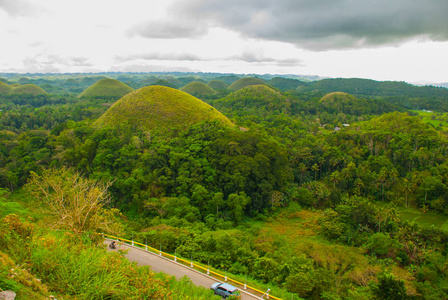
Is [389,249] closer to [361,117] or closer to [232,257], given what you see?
[232,257]

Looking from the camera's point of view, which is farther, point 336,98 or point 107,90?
point 107,90

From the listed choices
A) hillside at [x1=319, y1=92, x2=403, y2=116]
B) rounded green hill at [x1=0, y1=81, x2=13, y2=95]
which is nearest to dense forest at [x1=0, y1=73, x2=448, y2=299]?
hillside at [x1=319, y1=92, x2=403, y2=116]

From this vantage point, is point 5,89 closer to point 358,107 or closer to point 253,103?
point 253,103

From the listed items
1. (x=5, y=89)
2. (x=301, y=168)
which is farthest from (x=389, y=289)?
(x=5, y=89)

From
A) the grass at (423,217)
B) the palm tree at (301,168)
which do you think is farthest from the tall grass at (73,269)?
the palm tree at (301,168)

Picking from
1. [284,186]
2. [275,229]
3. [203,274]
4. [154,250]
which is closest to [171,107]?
[284,186]

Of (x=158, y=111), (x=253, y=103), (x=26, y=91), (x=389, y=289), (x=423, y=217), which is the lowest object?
(x=423, y=217)
